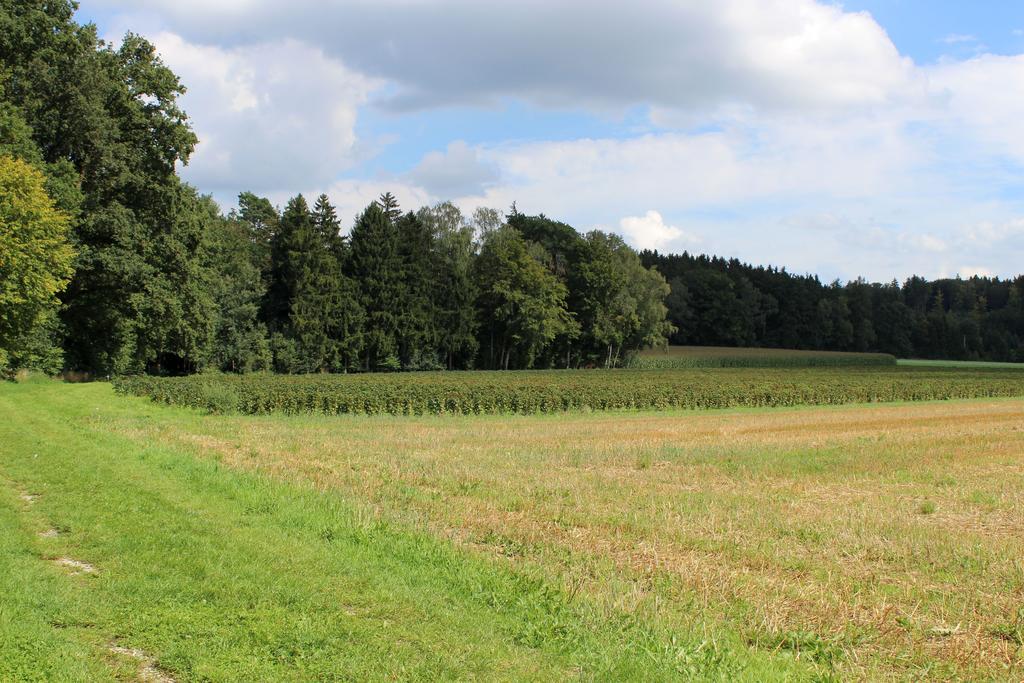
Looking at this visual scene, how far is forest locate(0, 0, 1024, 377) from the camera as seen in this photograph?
3578 cm

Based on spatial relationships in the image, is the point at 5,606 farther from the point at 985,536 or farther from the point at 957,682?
the point at 985,536

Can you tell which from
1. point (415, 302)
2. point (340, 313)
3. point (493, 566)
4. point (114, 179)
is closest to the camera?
point (493, 566)

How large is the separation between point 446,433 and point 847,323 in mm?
125908

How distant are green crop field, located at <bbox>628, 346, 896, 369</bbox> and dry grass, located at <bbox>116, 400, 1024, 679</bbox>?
68.7 metres

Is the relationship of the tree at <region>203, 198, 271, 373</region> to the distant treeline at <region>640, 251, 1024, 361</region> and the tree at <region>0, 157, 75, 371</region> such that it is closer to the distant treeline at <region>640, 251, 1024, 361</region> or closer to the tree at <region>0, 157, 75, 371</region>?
the tree at <region>0, 157, 75, 371</region>

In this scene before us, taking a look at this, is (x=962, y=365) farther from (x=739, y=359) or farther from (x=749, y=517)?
(x=749, y=517)

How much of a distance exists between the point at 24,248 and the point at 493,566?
3034cm

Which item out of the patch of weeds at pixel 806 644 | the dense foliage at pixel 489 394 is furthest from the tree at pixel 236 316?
the patch of weeds at pixel 806 644

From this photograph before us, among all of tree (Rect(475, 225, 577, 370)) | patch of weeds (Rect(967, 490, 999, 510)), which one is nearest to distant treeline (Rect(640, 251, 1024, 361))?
tree (Rect(475, 225, 577, 370))

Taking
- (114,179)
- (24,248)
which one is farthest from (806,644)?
(114,179)

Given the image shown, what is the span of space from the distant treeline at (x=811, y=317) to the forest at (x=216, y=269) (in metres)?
1.31

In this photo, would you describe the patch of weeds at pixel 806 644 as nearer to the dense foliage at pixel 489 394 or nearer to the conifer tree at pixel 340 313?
the dense foliage at pixel 489 394

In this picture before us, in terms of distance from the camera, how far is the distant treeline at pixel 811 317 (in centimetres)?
12262

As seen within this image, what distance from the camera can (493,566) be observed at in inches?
330
